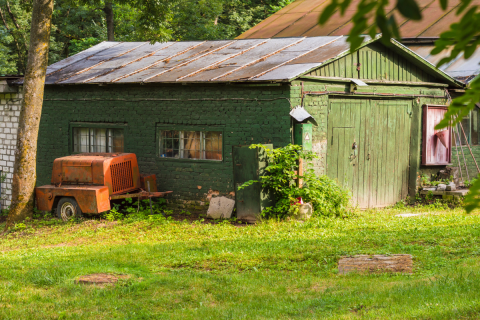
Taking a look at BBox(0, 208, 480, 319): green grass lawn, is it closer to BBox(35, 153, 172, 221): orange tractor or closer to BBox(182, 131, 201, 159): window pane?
BBox(35, 153, 172, 221): orange tractor

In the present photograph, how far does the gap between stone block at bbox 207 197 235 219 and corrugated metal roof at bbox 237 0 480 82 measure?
6151 millimetres

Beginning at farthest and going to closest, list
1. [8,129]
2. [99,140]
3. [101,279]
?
[8,129]
[99,140]
[101,279]

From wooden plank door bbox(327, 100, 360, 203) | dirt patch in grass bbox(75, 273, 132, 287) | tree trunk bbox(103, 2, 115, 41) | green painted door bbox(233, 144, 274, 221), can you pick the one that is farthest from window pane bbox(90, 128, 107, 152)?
tree trunk bbox(103, 2, 115, 41)

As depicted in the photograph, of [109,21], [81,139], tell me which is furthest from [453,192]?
[109,21]

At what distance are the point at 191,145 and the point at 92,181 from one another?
2230 mm

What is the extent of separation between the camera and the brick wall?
14148mm

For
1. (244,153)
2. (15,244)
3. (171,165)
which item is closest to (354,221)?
(244,153)

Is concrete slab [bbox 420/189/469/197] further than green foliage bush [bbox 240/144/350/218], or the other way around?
concrete slab [bbox 420/189/469/197]

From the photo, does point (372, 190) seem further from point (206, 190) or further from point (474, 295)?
point (474, 295)

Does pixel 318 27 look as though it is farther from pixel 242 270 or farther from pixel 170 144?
pixel 242 270

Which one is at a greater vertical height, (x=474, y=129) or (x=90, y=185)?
(x=474, y=129)

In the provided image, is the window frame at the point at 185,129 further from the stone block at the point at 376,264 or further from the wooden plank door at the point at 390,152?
the stone block at the point at 376,264

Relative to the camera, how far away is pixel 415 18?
1694 millimetres

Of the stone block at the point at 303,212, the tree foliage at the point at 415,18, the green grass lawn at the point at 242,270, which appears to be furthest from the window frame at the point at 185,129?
the tree foliage at the point at 415,18
